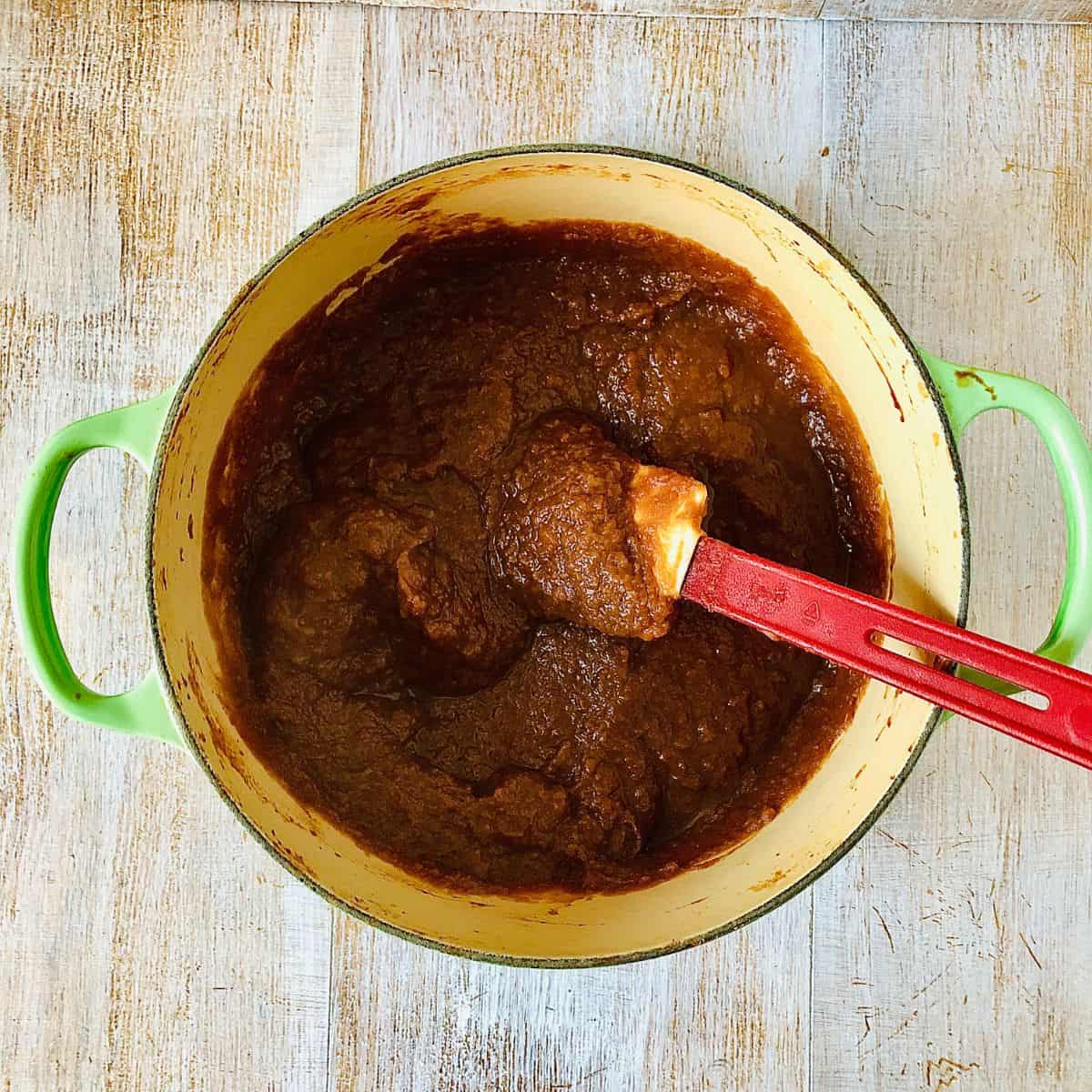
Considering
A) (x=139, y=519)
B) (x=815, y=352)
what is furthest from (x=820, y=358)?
(x=139, y=519)

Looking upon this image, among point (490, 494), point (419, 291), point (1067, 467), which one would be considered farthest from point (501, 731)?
point (1067, 467)

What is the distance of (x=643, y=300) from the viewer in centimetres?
120

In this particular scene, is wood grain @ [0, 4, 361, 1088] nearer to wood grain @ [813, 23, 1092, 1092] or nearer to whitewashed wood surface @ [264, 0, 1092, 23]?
whitewashed wood surface @ [264, 0, 1092, 23]

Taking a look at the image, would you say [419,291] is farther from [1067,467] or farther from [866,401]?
[1067,467]

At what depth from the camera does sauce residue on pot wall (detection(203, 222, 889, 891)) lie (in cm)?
114

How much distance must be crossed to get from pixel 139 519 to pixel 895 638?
833 millimetres

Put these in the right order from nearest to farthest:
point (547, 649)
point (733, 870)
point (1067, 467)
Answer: point (1067, 467) → point (733, 870) → point (547, 649)

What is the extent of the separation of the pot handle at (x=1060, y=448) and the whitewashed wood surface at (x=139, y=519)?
284 millimetres

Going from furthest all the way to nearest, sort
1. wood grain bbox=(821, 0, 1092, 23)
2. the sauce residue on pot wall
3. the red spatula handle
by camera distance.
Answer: wood grain bbox=(821, 0, 1092, 23), the sauce residue on pot wall, the red spatula handle

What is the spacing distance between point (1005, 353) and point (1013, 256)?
12 centimetres

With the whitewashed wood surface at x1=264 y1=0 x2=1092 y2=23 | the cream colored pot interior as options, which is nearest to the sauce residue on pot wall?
the cream colored pot interior

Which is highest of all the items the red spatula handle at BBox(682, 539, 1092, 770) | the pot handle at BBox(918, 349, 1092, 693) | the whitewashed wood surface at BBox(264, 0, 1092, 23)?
the whitewashed wood surface at BBox(264, 0, 1092, 23)

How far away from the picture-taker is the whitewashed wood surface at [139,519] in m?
1.23

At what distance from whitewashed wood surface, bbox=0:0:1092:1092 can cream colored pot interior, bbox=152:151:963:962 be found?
0.18 meters
